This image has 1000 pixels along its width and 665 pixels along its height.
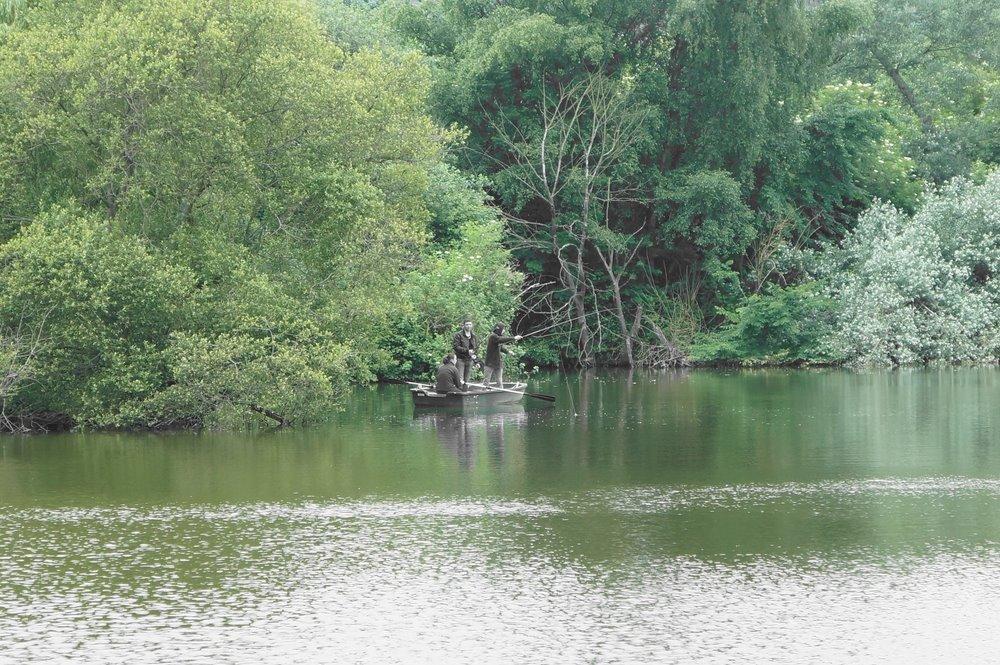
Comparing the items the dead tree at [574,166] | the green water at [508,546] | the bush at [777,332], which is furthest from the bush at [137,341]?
the bush at [777,332]

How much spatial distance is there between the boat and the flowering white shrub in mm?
20348

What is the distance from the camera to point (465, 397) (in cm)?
3006

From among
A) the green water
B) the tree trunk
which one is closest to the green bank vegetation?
the tree trunk

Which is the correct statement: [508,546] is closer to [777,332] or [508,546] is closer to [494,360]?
[494,360]

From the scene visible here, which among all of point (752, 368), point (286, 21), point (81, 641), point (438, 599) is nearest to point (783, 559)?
point (438, 599)

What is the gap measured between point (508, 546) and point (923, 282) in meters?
37.8

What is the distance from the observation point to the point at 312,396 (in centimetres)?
2664

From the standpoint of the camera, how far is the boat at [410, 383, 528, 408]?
Answer: 3009 cm

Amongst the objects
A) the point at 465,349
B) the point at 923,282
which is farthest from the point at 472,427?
the point at 923,282

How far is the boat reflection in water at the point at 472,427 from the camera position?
862 inches

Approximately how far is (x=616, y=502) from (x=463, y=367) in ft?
55.7

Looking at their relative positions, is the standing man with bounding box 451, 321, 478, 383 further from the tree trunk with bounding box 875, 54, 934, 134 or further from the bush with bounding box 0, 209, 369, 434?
the tree trunk with bounding box 875, 54, 934, 134

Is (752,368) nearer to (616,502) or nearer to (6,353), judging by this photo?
(6,353)

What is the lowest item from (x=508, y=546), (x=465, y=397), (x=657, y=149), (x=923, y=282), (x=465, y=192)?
(x=508, y=546)
